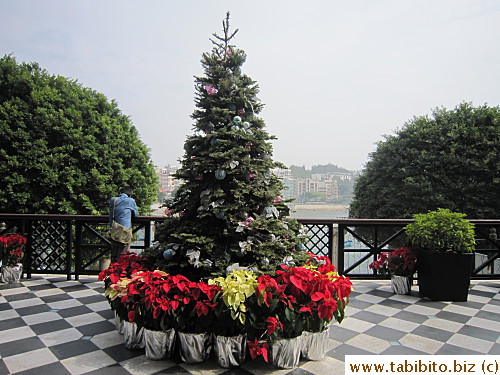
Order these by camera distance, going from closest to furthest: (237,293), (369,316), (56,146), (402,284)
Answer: (237,293) < (369,316) < (402,284) < (56,146)

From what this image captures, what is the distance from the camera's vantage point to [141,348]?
236 cm

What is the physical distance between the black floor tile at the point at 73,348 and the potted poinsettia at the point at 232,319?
100 centimetres

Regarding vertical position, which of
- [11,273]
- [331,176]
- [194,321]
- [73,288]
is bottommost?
[73,288]

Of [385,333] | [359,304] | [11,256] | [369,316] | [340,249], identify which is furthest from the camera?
[340,249]

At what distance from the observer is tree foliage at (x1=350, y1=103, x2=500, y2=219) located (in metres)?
8.75

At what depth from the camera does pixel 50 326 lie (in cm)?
278

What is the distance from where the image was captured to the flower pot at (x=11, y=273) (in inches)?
162

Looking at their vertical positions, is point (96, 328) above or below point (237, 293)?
below

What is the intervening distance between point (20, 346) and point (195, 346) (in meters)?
1.38

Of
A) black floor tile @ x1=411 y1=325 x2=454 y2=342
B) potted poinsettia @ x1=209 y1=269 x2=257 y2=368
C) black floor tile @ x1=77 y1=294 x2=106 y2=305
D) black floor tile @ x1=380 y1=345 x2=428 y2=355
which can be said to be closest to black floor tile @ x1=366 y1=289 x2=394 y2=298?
black floor tile @ x1=411 y1=325 x2=454 y2=342

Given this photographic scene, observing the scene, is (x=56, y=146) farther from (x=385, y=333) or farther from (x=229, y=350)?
(x=385, y=333)

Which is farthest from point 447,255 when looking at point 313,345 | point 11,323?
point 11,323

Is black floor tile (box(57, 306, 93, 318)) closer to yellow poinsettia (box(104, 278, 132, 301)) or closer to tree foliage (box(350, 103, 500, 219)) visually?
yellow poinsettia (box(104, 278, 132, 301))

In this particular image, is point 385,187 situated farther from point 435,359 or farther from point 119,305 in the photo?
point 119,305
